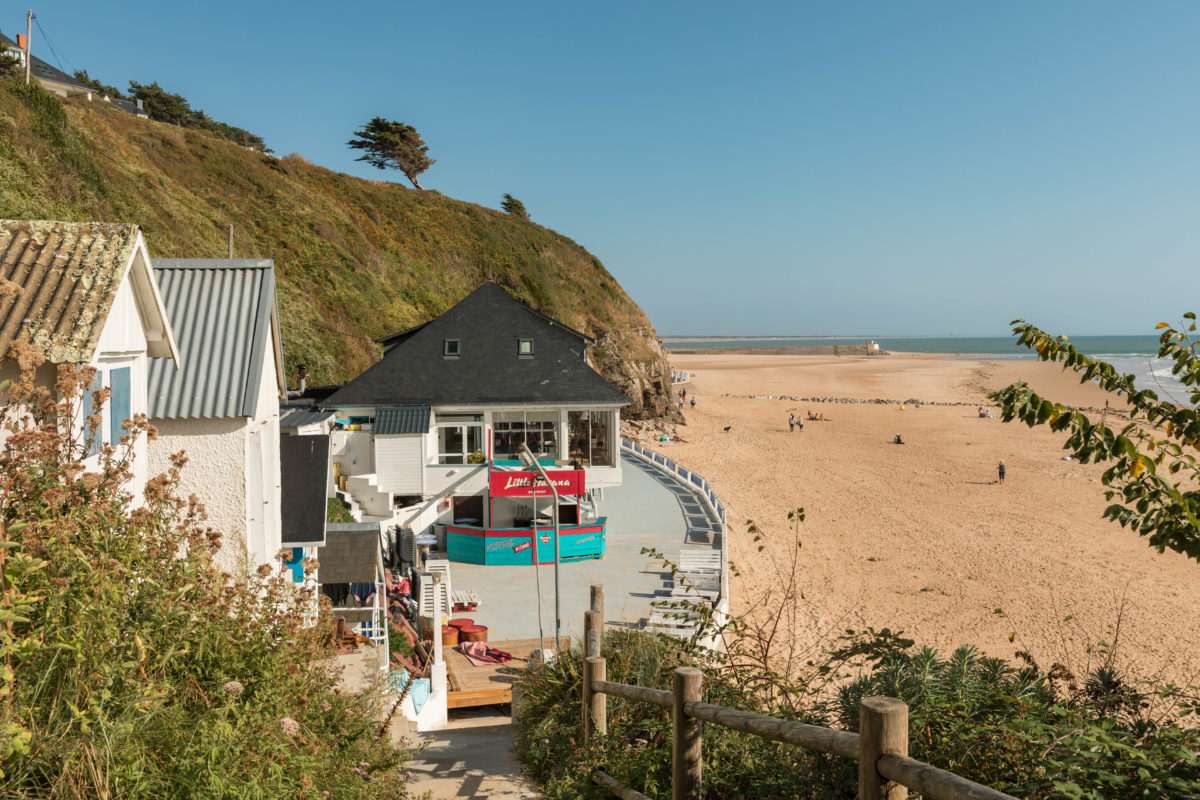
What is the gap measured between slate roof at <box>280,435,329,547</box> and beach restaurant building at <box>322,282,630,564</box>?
852 centimetres

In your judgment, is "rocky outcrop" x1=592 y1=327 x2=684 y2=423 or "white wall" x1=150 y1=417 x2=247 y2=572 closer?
"white wall" x1=150 y1=417 x2=247 y2=572

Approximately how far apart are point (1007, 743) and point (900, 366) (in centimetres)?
13795

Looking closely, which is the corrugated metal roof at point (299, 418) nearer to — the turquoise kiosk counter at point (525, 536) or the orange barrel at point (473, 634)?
the orange barrel at point (473, 634)

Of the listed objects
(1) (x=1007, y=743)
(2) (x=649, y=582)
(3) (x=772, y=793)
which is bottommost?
(2) (x=649, y=582)

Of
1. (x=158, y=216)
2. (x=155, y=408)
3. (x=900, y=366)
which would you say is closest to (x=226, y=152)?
(x=158, y=216)

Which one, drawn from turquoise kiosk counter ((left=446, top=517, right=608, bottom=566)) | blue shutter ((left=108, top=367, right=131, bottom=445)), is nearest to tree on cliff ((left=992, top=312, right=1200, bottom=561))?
blue shutter ((left=108, top=367, right=131, bottom=445))

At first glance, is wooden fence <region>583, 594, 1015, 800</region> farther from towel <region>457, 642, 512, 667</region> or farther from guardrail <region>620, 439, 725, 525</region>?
guardrail <region>620, 439, 725, 525</region>

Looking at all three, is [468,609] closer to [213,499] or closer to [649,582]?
[649,582]

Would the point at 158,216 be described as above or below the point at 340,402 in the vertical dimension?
above

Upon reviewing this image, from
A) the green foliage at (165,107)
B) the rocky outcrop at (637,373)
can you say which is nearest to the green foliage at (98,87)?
the green foliage at (165,107)

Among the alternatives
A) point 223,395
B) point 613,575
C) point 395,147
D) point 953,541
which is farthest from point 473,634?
point 395,147

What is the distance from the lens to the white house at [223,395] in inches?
397

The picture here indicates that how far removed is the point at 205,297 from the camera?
36.2ft

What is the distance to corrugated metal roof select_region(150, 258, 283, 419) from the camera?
10.1m
